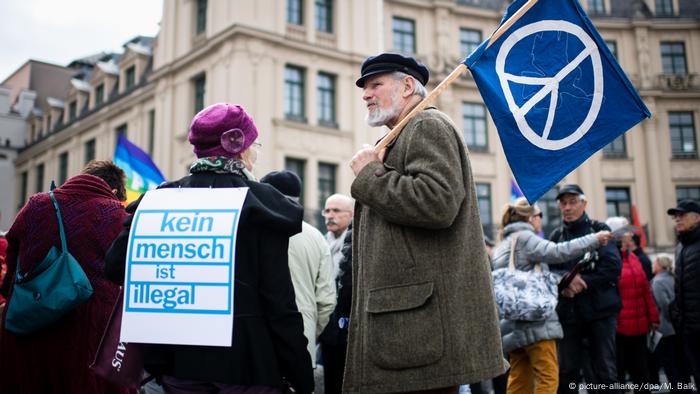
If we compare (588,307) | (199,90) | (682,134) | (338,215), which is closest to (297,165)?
(199,90)

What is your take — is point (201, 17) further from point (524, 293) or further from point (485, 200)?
point (524, 293)

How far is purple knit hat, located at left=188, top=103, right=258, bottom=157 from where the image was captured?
2871 millimetres

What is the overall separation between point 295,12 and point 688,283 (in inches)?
794

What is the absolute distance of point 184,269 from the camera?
2625 mm

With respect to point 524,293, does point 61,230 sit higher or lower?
higher

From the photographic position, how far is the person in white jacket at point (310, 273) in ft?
15.8

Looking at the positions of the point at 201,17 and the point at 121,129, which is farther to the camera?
the point at 121,129

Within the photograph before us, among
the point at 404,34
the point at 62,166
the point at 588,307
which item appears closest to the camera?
the point at 588,307

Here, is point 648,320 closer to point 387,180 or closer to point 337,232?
point 337,232

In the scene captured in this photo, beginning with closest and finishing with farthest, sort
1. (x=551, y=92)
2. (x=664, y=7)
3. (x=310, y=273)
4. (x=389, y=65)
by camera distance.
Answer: (x=389, y=65) → (x=551, y=92) → (x=310, y=273) → (x=664, y=7)

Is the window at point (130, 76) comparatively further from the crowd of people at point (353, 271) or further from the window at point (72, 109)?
the crowd of people at point (353, 271)

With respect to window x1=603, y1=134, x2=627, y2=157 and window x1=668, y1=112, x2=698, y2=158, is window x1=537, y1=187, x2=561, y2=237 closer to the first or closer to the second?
window x1=603, y1=134, x2=627, y2=157

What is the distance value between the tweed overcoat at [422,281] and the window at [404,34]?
2636 centimetres

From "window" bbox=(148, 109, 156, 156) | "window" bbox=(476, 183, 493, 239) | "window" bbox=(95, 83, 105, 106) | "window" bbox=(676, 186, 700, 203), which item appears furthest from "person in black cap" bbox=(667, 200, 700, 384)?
"window" bbox=(95, 83, 105, 106)
